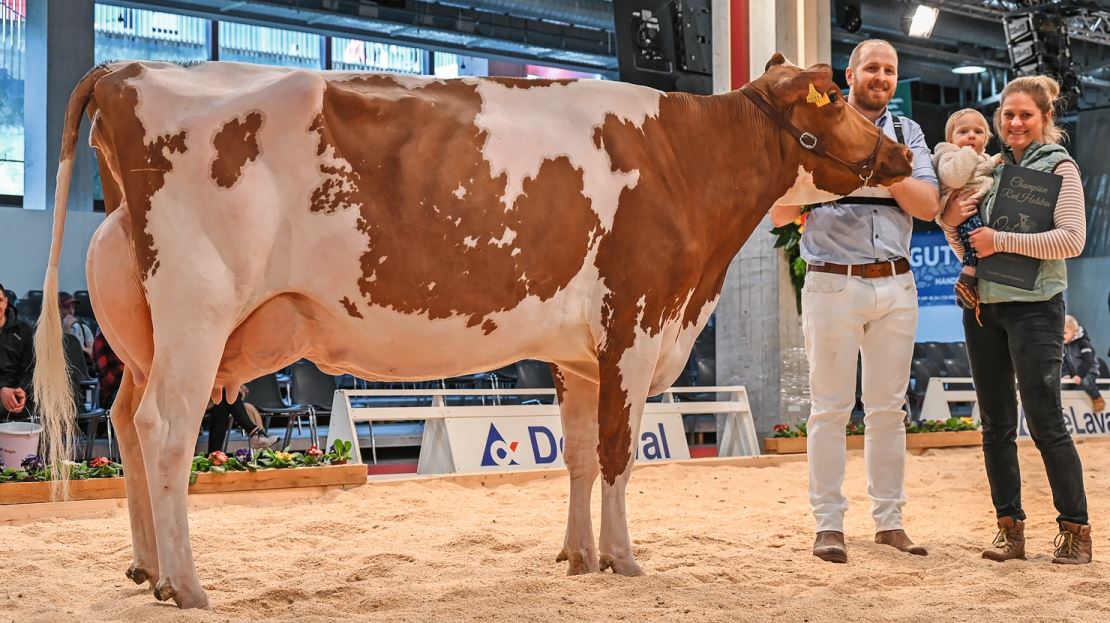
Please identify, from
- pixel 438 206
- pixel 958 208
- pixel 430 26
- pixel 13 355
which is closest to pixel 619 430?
pixel 438 206

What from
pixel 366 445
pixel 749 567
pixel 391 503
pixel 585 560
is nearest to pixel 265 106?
pixel 585 560

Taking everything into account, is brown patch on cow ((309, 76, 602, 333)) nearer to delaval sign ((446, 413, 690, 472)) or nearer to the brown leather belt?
the brown leather belt

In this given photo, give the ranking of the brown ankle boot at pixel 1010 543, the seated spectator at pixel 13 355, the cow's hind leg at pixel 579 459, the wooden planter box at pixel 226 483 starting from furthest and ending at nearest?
the seated spectator at pixel 13 355 → the wooden planter box at pixel 226 483 → the brown ankle boot at pixel 1010 543 → the cow's hind leg at pixel 579 459

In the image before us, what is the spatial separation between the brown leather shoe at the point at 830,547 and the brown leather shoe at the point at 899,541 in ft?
0.80

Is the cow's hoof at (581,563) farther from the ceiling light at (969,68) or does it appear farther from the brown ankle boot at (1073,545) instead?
the ceiling light at (969,68)

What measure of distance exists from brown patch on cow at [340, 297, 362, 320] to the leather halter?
1.72 metres

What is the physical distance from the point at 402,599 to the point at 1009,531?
243 cm

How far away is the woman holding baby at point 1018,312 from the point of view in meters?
4.25

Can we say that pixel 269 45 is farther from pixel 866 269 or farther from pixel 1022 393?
pixel 1022 393

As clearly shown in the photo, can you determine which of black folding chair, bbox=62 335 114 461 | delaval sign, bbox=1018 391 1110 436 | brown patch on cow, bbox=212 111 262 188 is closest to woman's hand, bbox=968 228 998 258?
brown patch on cow, bbox=212 111 262 188

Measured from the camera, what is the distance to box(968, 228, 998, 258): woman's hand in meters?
4.29

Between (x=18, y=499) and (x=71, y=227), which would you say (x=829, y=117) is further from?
(x=71, y=227)

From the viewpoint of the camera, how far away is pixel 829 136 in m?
4.21

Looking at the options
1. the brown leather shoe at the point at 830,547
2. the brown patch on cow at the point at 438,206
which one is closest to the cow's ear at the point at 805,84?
the brown patch on cow at the point at 438,206
